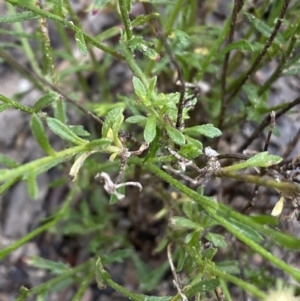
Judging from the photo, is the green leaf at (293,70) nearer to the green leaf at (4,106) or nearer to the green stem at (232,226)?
the green stem at (232,226)

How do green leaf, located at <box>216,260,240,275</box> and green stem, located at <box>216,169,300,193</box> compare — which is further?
green leaf, located at <box>216,260,240,275</box>

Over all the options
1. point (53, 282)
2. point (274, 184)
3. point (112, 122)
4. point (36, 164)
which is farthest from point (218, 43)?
point (53, 282)

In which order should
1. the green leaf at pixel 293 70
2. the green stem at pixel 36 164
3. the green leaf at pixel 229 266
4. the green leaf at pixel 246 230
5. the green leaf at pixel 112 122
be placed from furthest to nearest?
the green leaf at pixel 229 266
the green leaf at pixel 293 70
the green leaf at pixel 112 122
the green leaf at pixel 246 230
the green stem at pixel 36 164

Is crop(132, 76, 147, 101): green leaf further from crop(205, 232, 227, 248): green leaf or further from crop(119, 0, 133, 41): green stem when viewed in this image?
crop(205, 232, 227, 248): green leaf

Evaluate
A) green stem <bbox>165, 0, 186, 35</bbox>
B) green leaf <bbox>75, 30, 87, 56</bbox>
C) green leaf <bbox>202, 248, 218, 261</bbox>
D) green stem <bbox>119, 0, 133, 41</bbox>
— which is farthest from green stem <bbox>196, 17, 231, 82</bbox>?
green leaf <bbox>202, 248, 218, 261</bbox>

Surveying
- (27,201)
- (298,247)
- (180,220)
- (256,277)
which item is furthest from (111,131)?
(27,201)

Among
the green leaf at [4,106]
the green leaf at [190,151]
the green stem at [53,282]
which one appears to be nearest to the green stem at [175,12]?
the green leaf at [190,151]

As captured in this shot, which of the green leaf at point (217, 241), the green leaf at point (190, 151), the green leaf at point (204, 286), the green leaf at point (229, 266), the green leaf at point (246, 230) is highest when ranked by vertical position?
the green leaf at point (190, 151)

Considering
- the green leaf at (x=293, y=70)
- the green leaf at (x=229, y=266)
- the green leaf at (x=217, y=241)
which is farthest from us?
the green leaf at (x=229, y=266)
